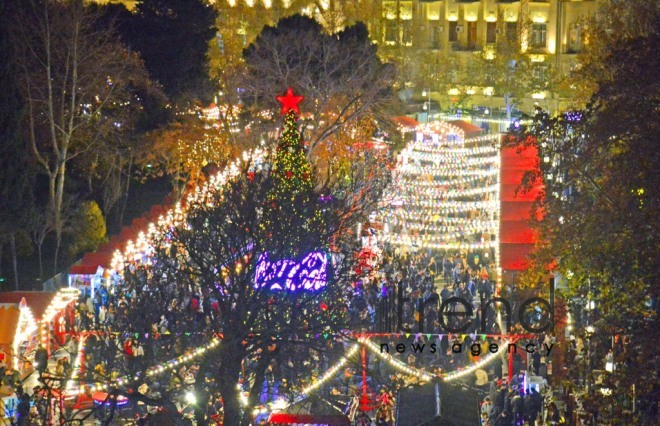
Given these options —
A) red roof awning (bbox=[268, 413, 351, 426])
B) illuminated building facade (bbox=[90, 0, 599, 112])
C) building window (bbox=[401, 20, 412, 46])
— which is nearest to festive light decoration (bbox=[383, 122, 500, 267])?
red roof awning (bbox=[268, 413, 351, 426])

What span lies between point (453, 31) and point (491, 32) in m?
2.25

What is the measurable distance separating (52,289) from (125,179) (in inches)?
481

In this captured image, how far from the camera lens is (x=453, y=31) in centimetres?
8594

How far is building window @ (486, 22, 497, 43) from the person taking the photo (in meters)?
84.8

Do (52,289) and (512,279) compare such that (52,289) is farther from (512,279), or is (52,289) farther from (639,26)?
(639,26)

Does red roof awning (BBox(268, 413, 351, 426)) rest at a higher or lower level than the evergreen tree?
lower

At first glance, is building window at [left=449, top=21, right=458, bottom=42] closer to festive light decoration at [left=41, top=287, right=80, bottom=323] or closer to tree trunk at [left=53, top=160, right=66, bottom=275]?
tree trunk at [left=53, top=160, right=66, bottom=275]

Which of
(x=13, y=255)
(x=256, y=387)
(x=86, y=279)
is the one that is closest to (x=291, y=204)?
(x=256, y=387)

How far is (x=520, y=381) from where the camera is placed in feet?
72.8

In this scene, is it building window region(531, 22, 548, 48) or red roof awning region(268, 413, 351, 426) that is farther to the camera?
building window region(531, 22, 548, 48)

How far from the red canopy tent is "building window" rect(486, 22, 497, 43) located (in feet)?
219

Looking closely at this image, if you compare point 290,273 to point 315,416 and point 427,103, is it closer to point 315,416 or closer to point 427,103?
point 315,416

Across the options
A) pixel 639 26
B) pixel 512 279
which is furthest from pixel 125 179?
pixel 512 279

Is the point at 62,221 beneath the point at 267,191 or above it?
beneath
